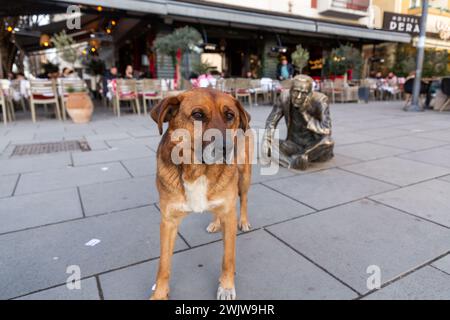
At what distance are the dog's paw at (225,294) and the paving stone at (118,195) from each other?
1627 mm

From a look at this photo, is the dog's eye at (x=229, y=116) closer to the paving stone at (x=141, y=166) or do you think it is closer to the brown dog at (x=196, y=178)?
the brown dog at (x=196, y=178)

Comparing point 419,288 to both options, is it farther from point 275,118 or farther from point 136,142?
point 136,142

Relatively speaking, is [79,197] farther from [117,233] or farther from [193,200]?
[193,200]

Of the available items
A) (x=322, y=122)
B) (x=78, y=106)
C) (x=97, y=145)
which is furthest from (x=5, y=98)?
(x=322, y=122)

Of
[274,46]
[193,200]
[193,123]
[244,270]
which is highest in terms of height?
[274,46]

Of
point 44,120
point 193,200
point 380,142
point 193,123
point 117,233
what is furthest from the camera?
point 44,120

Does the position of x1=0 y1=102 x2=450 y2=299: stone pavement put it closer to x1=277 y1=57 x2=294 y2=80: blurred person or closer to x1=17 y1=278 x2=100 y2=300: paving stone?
x1=17 y1=278 x2=100 y2=300: paving stone

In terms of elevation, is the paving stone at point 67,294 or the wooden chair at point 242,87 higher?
the wooden chair at point 242,87

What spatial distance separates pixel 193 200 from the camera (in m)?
1.73

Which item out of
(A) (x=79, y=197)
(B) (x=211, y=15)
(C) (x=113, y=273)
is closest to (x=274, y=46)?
(B) (x=211, y=15)

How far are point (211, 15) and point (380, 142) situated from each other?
8.54 m

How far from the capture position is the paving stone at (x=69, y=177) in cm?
378

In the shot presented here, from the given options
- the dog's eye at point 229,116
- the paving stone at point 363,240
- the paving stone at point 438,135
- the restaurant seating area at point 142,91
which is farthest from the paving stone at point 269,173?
the paving stone at point 438,135

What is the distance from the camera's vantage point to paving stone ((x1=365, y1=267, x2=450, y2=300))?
1848 mm
